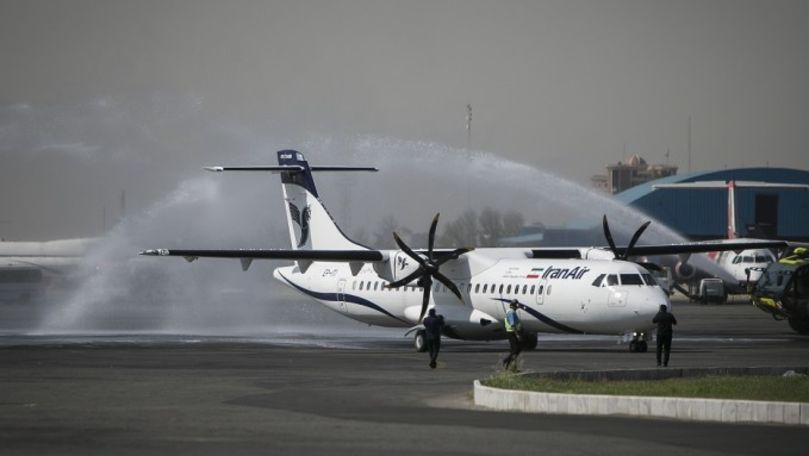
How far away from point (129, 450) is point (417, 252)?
25906 millimetres

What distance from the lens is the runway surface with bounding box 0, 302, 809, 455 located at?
1730 cm

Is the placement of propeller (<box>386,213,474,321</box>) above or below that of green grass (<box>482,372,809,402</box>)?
above

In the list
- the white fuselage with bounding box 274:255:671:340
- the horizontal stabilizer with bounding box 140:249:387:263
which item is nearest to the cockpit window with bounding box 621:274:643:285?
the white fuselage with bounding box 274:255:671:340

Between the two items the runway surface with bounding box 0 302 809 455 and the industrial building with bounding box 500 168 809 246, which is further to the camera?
the industrial building with bounding box 500 168 809 246

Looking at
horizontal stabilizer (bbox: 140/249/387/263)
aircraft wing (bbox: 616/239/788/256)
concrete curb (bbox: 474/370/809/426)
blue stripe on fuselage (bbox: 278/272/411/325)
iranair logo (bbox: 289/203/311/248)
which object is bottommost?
concrete curb (bbox: 474/370/809/426)

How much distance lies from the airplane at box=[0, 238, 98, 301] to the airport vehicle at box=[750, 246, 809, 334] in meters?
32.4

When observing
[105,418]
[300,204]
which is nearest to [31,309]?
[300,204]

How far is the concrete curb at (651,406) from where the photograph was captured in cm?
1956

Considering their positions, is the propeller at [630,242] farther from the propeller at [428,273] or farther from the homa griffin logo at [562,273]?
the propeller at [428,273]

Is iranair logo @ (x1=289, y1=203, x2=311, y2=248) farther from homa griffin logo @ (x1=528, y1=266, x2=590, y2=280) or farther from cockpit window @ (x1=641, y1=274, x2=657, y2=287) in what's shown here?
cockpit window @ (x1=641, y1=274, x2=657, y2=287)

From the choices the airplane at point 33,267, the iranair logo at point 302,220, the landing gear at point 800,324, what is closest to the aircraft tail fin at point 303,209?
the iranair logo at point 302,220

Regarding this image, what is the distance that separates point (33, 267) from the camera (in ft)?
258

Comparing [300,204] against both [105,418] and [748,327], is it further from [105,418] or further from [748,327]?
[105,418]

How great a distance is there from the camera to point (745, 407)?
778 inches
